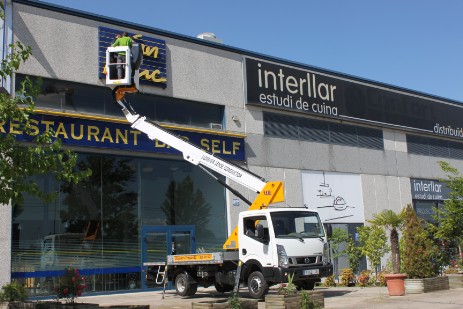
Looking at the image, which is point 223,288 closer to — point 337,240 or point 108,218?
point 108,218

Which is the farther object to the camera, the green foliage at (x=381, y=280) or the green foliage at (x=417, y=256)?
the green foliage at (x=381, y=280)

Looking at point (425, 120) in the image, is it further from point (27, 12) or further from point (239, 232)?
point (27, 12)

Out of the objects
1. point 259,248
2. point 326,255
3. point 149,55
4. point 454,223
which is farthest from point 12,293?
point 454,223

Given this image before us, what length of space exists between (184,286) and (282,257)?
4121 millimetres

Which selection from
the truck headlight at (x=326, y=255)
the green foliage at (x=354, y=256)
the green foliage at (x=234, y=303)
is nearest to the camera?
the green foliage at (x=234, y=303)

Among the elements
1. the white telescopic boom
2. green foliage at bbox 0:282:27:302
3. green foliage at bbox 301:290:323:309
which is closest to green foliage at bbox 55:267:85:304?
green foliage at bbox 0:282:27:302

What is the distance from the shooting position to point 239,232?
16.1m

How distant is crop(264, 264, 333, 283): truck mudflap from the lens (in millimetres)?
14680

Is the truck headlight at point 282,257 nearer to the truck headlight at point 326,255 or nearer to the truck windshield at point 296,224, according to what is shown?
the truck windshield at point 296,224

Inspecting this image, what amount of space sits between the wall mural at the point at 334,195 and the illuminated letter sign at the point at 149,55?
330 inches

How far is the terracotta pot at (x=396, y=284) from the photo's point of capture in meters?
15.5

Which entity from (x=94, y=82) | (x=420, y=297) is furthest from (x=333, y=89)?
(x=420, y=297)

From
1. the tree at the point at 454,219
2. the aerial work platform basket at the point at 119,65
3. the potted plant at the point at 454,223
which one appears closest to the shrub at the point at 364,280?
the potted plant at the point at 454,223

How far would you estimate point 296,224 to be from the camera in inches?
616
